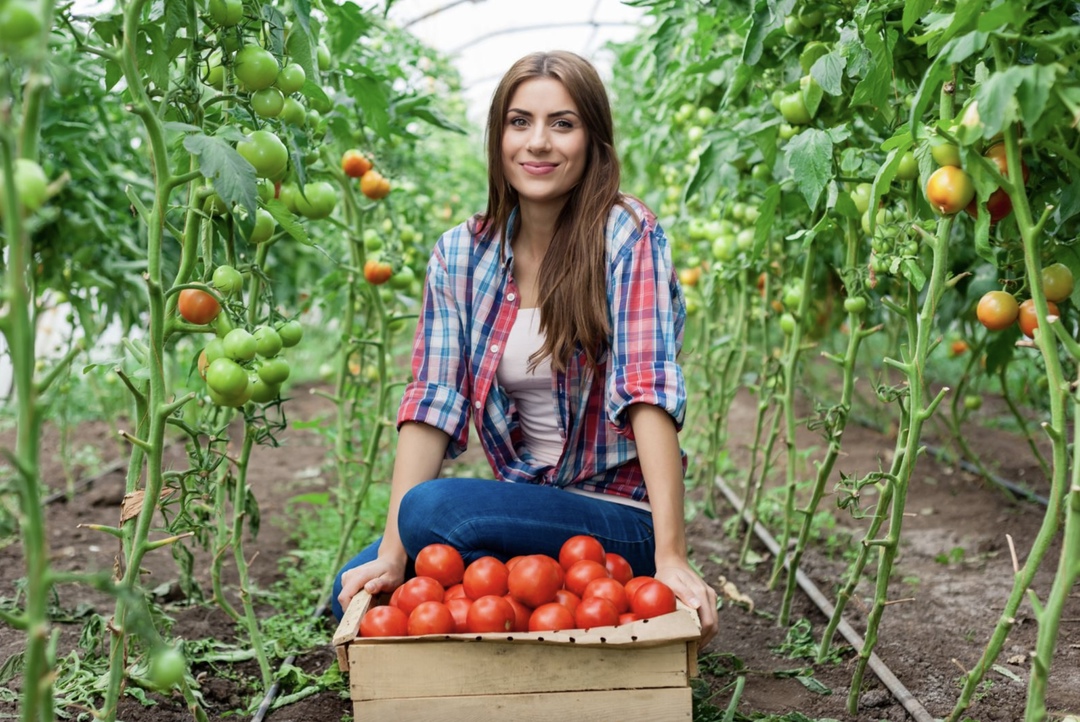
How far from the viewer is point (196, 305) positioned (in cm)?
138

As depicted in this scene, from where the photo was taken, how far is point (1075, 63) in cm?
119

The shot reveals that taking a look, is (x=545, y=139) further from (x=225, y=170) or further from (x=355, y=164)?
(x=225, y=170)

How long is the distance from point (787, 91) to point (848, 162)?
336 millimetres

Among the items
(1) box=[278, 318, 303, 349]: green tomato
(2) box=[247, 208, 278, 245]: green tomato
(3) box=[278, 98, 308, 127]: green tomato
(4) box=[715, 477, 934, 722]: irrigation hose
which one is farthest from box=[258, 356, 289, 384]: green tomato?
(4) box=[715, 477, 934, 722]: irrigation hose

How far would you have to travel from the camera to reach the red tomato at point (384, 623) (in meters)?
1.51

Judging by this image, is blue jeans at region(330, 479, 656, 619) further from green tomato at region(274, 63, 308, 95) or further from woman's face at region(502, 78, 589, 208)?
green tomato at region(274, 63, 308, 95)

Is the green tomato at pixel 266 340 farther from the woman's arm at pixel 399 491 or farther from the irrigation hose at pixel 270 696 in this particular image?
the irrigation hose at pixel 270 696

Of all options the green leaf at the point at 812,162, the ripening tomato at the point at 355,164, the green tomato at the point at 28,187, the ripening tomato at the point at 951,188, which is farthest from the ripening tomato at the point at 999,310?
the ripening tomato at the point at 355,164

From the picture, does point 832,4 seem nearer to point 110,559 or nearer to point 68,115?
point 68,115

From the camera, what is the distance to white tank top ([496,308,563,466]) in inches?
78.7

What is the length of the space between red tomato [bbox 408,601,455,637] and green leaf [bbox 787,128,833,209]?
2.99 feet

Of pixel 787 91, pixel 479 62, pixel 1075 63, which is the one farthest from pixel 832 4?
pixel 479 62

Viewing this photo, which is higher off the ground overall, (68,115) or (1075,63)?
(68,115)

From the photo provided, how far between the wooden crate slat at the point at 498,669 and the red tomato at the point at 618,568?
0.96 feet
